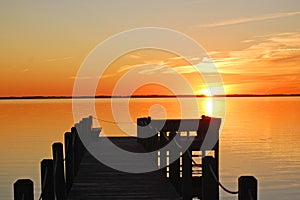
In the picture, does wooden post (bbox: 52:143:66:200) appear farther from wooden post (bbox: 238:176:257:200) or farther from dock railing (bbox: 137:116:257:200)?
wooden post (bbox: 238:176:257:200)

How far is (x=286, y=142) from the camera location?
5066 cm

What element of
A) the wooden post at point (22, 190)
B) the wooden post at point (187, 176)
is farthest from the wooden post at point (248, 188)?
the wooden post at point (187, 176)

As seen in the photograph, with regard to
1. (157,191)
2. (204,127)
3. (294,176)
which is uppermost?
(204,127)

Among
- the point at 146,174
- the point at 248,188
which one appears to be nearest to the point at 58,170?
the point at 146,174

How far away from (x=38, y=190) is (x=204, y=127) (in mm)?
14459

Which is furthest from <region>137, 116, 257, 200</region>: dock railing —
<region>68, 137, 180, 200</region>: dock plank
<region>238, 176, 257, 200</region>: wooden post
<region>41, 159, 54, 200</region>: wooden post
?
<region>41, 159, 54, 200</region>: wooden post

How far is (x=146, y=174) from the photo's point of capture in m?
11.8

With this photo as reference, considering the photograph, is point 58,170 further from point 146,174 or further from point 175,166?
point 146,174

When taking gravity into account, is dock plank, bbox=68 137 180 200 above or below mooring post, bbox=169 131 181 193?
below

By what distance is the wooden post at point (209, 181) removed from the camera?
641cm

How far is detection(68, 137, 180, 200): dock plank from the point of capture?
375 inches

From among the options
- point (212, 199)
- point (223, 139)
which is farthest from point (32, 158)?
point (212, 199)

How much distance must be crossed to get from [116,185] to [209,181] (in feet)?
14.7

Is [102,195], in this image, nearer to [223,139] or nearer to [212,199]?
[212,199]
